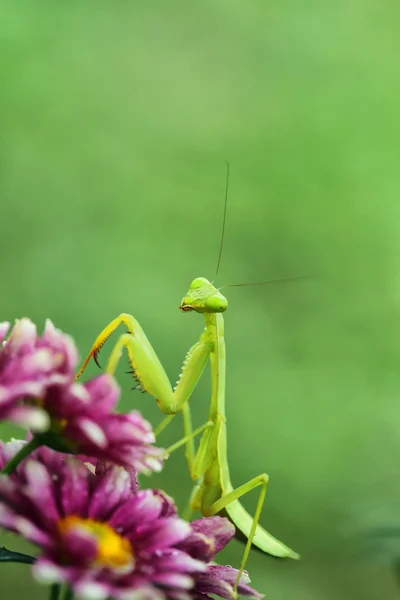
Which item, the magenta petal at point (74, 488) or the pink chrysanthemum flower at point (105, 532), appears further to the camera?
the magenta petal at point (74, 488)

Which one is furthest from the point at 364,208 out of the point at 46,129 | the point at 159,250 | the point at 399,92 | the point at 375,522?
the point at 375,522

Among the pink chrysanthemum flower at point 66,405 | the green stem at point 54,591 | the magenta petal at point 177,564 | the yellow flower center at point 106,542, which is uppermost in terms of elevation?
the pink chrysanthemum flower at point 66,405

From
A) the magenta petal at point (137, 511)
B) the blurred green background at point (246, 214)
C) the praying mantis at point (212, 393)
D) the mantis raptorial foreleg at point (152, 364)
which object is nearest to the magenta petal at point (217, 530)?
the magenta petal at point (137, 511)

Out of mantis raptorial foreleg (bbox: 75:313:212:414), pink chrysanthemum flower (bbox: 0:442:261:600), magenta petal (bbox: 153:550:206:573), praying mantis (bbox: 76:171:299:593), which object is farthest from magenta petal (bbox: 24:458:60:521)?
praying mantis (bbox: 76:171:299:593)

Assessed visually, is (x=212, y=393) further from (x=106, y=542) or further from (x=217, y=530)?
(x=106, y=542)

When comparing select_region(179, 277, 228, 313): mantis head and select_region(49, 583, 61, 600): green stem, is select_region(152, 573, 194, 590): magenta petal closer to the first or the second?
select_region(49, 583, 61, 600): green stem

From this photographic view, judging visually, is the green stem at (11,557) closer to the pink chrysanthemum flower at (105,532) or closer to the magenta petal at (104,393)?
the pink chrysanthemum flower at (105,532)

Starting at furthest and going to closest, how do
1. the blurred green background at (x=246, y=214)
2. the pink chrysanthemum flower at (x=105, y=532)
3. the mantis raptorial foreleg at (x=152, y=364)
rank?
the blurred green background at (x=246, y=214)
the mantis raptorial foreleg at (x=152, y=364)
the pink chrysanthemum flower at (x=105, y=532)
